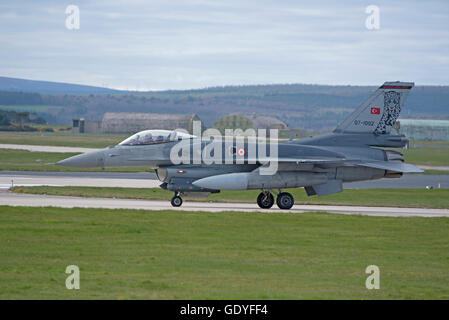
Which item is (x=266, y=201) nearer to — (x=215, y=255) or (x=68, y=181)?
(x=215, y=255)

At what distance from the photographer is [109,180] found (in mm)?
34688

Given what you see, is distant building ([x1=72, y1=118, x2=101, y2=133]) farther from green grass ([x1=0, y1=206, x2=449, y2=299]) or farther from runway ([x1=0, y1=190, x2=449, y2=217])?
green grass ([x1=0, y1=206, x2=449, y2=299])

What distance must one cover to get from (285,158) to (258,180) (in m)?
1.42

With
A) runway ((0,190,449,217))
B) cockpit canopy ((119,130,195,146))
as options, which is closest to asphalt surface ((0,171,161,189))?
runway ((0,190,449,217))

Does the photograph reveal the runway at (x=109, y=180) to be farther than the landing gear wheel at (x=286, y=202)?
Yes

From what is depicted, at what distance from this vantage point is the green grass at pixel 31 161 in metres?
41.2

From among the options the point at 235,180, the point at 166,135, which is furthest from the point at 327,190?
the point at 166,135

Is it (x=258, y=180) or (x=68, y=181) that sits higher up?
(x=258, y=180)

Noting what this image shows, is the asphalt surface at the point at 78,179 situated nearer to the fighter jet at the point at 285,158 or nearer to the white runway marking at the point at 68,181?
the white runway marking at the point at 68,181

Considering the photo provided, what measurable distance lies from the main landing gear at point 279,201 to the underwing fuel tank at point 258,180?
0.65 m

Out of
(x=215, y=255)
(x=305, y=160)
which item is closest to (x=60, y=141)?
(x=305, y=160)

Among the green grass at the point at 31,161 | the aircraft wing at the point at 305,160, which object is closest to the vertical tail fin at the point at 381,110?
the aircraft wing at the point at 305,160
